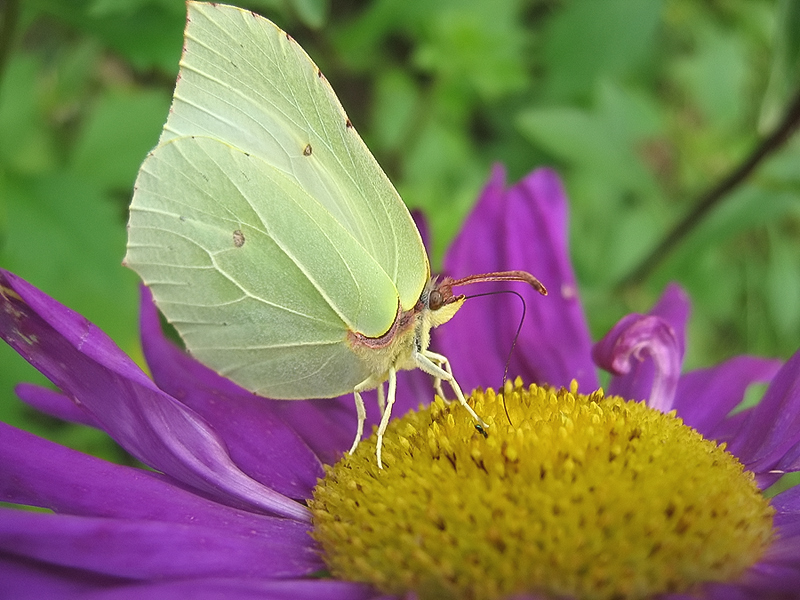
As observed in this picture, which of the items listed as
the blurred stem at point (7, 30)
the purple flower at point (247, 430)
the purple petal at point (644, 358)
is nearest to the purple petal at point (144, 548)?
the purple flower at point (247, 430)

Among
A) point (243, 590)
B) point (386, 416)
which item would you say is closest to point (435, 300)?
point (386, 416)

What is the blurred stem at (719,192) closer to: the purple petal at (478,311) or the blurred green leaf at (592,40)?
the blurred green leaf at (592,40)

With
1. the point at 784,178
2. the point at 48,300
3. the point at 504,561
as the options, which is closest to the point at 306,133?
the point at 48,300

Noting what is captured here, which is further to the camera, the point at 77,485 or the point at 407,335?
the point at 407,335

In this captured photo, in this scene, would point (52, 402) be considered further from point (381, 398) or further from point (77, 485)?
point (381, 398)

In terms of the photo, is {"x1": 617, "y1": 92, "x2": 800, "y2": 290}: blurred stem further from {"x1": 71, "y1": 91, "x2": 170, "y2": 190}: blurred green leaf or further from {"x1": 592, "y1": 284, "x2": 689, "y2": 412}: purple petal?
{"x1": 71, "y1": 91, "x2": 170, "y2": 190}: blurred green leaf

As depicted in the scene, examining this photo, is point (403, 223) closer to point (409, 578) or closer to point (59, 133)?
point (409, 578)
